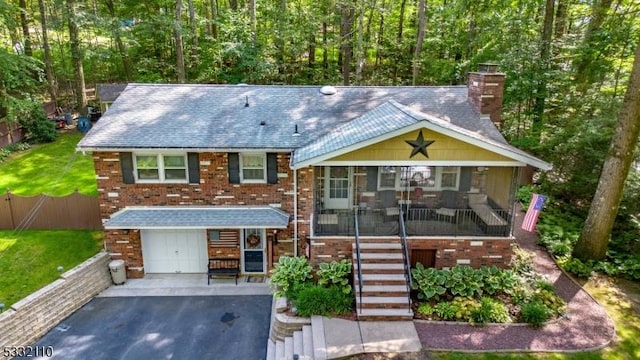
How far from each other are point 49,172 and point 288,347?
641 inches

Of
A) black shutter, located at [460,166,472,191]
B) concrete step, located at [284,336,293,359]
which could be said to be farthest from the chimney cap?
concrete step, located at [284,336,293,359]

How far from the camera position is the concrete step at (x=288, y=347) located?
10136 mm

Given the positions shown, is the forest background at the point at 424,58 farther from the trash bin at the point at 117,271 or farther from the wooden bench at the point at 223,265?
the trash bin at the point at 117,271

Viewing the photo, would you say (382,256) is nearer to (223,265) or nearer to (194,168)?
(223,265)

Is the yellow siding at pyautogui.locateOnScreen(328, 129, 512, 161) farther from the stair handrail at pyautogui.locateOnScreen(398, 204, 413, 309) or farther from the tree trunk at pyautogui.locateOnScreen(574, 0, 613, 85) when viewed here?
the tree trunk at pyautogui.locateOnScreen(574, 0, 613, 85)

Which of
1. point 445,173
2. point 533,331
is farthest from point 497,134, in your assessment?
point 533,331

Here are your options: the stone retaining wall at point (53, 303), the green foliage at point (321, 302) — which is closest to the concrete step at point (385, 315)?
the green foliage at point (321, 302)

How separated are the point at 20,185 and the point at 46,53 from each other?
1300 centimetres

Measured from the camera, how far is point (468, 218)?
41.9 ft

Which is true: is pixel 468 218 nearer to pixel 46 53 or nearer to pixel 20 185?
pixel 20 185

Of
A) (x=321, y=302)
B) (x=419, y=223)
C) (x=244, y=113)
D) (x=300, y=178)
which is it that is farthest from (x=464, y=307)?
(x=244, y=113)

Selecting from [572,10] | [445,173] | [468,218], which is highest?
[572,10]

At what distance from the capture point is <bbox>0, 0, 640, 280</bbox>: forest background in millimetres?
15383

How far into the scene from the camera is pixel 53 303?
1186 cm
